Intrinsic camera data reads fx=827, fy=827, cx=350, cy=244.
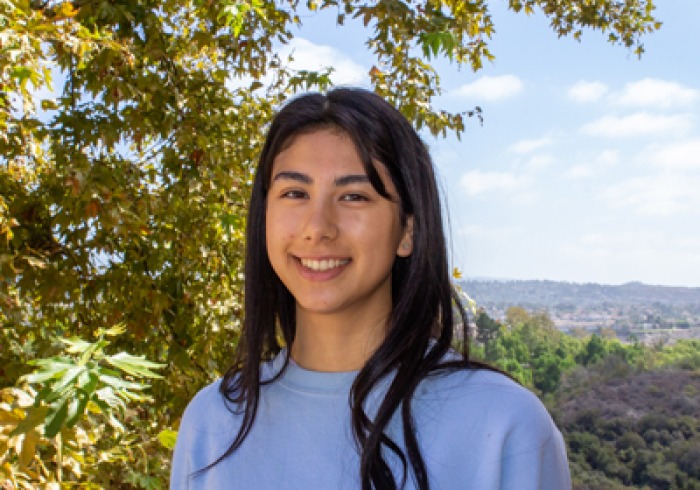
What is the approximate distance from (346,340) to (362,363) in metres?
0.03

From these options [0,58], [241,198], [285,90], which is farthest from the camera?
[285,90]

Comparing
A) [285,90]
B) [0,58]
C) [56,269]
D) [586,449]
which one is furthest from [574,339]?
[0,58]

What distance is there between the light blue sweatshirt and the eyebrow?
212 millimetres

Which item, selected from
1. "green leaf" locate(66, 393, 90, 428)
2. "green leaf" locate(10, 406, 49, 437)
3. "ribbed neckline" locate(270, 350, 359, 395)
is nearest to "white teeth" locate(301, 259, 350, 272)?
"ribbed neckline" locate(270, 350, 359, 395)

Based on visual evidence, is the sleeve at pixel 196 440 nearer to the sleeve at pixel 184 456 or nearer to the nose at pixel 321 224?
the sleeve at pixel 184 456

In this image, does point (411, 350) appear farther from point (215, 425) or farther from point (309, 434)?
point (215, 425)

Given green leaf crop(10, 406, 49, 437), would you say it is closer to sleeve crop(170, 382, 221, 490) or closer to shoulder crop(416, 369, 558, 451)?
sleeve crop(170, 382, 221, 490)

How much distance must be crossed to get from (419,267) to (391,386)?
14 cm

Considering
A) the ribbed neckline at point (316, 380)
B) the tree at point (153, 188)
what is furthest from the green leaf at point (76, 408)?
the tree at point (153, 188)

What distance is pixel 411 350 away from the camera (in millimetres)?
910

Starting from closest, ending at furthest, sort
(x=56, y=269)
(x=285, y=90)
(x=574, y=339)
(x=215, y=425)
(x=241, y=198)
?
(x=215, y=425) → (x=56, y=269) → (x=241, y=198) → (x=285, y=90) → (x=574, y=339)

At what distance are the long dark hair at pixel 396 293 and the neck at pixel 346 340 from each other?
2cm

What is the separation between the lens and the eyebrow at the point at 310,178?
0.89 meters

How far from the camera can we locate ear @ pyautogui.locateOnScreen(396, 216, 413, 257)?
928mm
